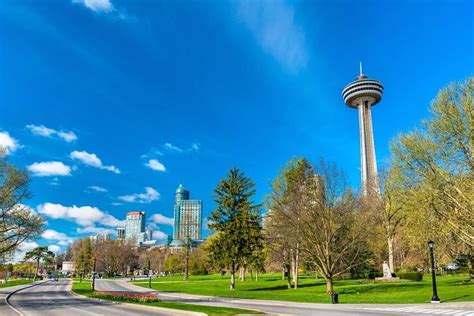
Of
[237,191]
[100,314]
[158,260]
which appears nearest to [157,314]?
[100,314]

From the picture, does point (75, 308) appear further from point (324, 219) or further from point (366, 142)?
point (366, 142)

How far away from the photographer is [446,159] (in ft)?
89.5

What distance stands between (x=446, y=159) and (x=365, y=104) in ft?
470

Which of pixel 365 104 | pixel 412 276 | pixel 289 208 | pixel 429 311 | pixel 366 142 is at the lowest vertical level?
pixel 412 276

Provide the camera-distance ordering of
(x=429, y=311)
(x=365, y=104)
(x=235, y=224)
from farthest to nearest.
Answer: (x=365, y=104), (x=235, y=224), (x=429, y=311)

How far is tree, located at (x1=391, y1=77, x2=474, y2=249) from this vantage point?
26484mm

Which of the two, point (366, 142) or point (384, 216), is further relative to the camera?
point (366, 142)

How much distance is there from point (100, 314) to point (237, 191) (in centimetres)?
2750

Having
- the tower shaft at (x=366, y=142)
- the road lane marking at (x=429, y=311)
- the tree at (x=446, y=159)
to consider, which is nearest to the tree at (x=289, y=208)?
the tree at (x=446, y=159)

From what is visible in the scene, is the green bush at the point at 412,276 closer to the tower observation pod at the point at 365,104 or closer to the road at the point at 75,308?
the road at the point at 75,308

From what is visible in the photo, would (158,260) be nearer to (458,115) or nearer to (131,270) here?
(131,270)

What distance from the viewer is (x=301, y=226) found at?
3412 centimetres

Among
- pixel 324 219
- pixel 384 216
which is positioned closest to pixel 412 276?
pixel 384 216

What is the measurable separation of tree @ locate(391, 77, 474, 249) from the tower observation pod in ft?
390
